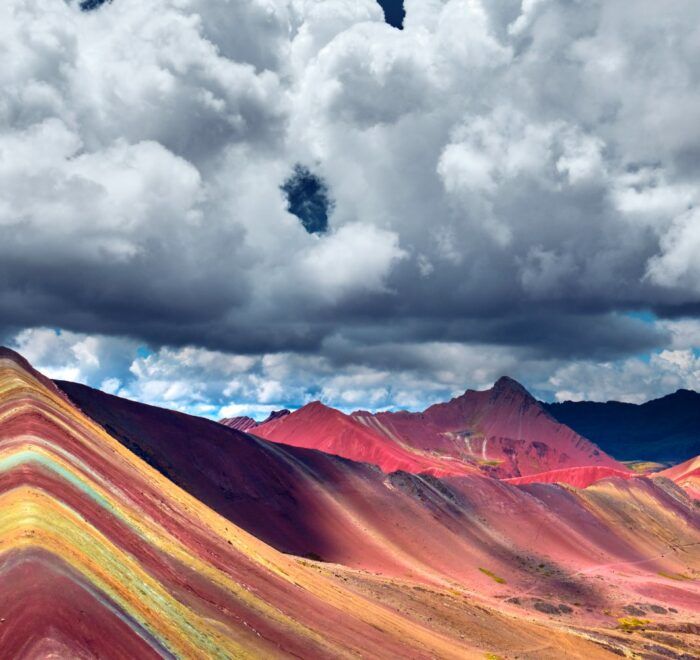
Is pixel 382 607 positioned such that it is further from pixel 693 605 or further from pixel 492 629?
pixel 693 605

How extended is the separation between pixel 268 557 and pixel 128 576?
38060 mm

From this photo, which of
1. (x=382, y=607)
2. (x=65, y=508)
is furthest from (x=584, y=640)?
(x=65, y=508)

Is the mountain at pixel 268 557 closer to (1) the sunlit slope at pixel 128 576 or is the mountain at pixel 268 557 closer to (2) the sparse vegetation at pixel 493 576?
(1) the sunlit slope at pixel 128 576

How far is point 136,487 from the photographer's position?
61.6 m

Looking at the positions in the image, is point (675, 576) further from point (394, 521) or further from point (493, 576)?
point (394, 521)

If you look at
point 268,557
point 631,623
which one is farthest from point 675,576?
point 268,557

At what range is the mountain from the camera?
103 feet

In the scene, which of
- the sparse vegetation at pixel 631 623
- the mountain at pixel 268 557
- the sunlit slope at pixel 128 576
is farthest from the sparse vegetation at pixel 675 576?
the sunlit slope at pixel 128 576

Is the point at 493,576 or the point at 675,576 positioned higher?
the point at 675,576

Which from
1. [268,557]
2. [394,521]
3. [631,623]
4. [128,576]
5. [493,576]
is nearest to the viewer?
[128,576]

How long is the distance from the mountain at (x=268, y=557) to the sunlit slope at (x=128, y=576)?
0.13 metres

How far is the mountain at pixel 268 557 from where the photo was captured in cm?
3128

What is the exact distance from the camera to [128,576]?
35.9 metres

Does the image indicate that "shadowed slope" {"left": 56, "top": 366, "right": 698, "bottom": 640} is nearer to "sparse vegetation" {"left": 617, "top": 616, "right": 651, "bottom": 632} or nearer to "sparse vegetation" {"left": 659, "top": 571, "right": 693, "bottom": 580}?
"sparse vegetation" {"left": 659, "top": 571, "right": 693, "bottom": 580}
